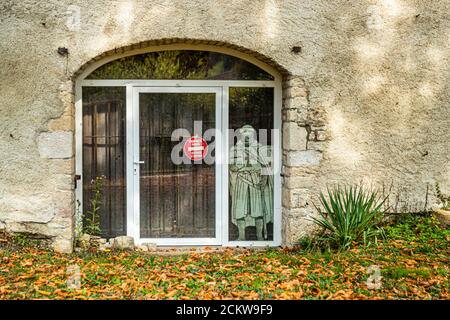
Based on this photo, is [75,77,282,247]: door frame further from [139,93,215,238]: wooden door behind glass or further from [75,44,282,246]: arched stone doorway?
[139,93,215,238]: wooden door behind glass

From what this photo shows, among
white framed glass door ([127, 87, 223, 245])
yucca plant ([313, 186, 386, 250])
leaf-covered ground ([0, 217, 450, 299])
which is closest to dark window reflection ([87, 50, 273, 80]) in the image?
white framed glass door ([127, 87, 223, 245])

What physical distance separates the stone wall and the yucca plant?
0.49 ft

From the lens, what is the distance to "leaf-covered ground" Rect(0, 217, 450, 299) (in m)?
4.67

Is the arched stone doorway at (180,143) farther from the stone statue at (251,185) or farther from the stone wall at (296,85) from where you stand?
the stone wall at (296,85)

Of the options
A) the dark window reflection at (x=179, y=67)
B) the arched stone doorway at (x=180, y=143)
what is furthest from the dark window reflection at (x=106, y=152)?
the dark window reflection at (x=179, y=67)

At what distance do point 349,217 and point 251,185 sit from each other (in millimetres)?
1255

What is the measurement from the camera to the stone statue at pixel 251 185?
6637 mm

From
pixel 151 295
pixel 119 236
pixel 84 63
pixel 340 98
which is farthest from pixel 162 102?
pixel 151 295

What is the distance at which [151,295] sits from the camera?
462cm

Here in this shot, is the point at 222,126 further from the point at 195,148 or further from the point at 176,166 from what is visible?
the point at 176,166

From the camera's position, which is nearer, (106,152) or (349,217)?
(349,217)

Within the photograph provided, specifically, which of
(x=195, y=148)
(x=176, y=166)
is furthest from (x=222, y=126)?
(x=176, y=166)

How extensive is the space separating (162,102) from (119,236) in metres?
1.68

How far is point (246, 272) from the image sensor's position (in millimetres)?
5324
